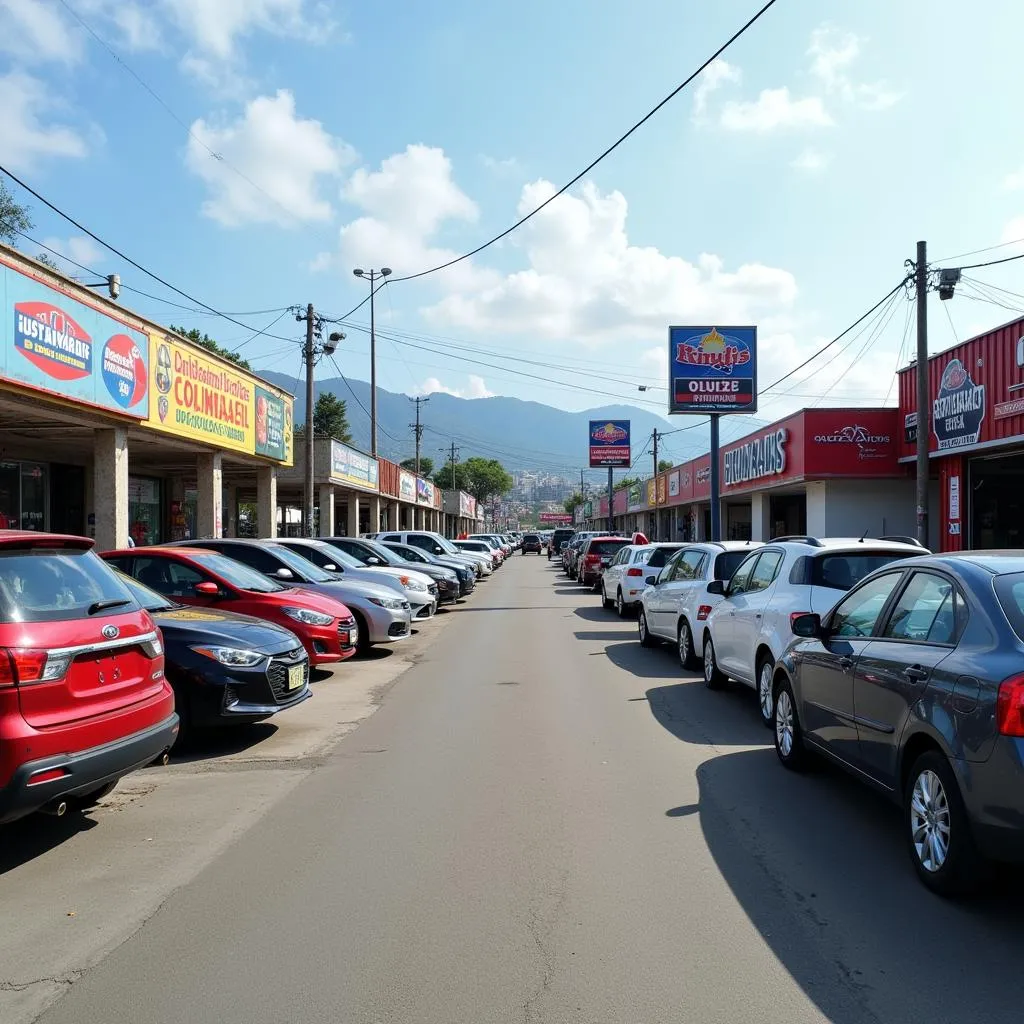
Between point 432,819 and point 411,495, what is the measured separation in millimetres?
45185

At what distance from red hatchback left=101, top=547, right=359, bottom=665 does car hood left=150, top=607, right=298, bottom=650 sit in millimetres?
1711

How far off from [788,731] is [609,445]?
55.7 metres

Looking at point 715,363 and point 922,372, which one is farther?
point 715,363

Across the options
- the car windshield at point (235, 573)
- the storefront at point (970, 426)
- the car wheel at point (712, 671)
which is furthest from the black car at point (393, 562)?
the storefront at point (970, 426)

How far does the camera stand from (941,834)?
14.5 ft

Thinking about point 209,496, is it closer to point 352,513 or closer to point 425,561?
point 425,561

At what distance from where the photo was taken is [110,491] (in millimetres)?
15352

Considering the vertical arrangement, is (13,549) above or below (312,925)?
above

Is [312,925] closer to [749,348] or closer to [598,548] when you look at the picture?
[598,548]

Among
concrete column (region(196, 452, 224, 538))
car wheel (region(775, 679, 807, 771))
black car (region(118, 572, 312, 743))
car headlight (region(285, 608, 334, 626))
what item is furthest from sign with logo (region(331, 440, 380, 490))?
car wheel (region(775, 679, 807, 771))

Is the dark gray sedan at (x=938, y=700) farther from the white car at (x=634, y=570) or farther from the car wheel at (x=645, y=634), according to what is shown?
the white car at (x=634, y=570)

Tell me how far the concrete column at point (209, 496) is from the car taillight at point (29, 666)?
1586 centimetres

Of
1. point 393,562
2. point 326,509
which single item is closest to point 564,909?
point 393,562

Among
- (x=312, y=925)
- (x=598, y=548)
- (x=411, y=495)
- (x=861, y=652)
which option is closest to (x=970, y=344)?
(x=598, y=548)
